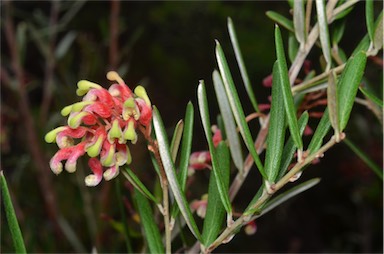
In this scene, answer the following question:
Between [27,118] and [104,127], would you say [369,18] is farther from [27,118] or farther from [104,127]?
[27,118]

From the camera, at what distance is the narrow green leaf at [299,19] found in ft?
1.54

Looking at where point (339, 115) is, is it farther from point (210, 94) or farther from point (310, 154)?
point (210, 94)

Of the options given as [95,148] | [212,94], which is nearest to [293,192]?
[95,148]

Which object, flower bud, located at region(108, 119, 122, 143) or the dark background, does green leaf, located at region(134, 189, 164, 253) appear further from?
the dark background

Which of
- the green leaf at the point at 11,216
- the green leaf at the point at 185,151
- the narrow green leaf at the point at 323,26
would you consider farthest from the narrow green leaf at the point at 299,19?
the green leaf at the point at 11,216

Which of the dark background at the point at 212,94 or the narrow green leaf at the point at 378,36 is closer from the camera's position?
the narrow green leaf at the point at 378,36

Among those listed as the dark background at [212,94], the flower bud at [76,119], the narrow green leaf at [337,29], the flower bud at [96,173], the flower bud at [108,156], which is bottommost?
the dark background at [212,94]

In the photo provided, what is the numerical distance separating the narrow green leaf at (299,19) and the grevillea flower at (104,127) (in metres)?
0.16

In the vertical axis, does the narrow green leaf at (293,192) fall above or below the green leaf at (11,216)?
below

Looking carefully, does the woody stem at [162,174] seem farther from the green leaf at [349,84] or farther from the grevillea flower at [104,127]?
the green leaf at [349,84]

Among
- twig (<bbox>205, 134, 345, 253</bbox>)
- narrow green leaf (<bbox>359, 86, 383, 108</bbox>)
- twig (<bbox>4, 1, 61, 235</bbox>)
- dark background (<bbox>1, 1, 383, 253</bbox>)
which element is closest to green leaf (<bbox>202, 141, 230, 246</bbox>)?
twig (<bbox>205, 134, 345, 253</bbox>)

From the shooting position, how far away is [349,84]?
0.37 meters

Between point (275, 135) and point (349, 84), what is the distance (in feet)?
0.20

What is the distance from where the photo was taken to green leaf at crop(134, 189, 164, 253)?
449 mm
